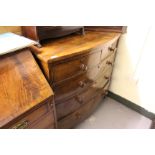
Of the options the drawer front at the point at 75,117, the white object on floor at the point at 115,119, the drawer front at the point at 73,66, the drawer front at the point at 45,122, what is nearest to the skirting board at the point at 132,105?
the white object on floor at the point at 115,119

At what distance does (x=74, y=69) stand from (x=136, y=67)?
821 millimetres

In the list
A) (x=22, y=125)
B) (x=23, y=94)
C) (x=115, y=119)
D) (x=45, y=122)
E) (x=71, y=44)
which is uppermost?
(x=71, y=44)

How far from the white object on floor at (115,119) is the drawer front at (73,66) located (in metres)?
0.72

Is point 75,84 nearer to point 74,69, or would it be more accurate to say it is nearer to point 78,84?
point 78,84

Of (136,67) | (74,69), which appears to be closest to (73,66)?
(74,69)

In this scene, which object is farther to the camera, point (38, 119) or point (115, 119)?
point (115, 119)

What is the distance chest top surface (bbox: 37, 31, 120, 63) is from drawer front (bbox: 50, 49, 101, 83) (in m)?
0.05

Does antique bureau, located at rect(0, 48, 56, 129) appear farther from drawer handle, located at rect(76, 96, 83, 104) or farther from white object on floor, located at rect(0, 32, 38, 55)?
drawer handle, located at rect(76, 96, 83, 104)

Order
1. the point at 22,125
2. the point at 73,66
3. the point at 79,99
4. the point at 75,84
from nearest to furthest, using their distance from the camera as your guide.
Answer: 1. the point at 22,125
2. the point at 73,66
3. the point at 75,84
4. the point at 79,99

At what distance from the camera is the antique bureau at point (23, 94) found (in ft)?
2.13

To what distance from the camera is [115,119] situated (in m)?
1.66

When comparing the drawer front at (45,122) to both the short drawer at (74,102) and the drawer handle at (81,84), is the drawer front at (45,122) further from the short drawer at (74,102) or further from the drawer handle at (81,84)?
the drawer handle at (81,84)

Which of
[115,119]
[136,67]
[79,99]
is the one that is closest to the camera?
[79,99]
